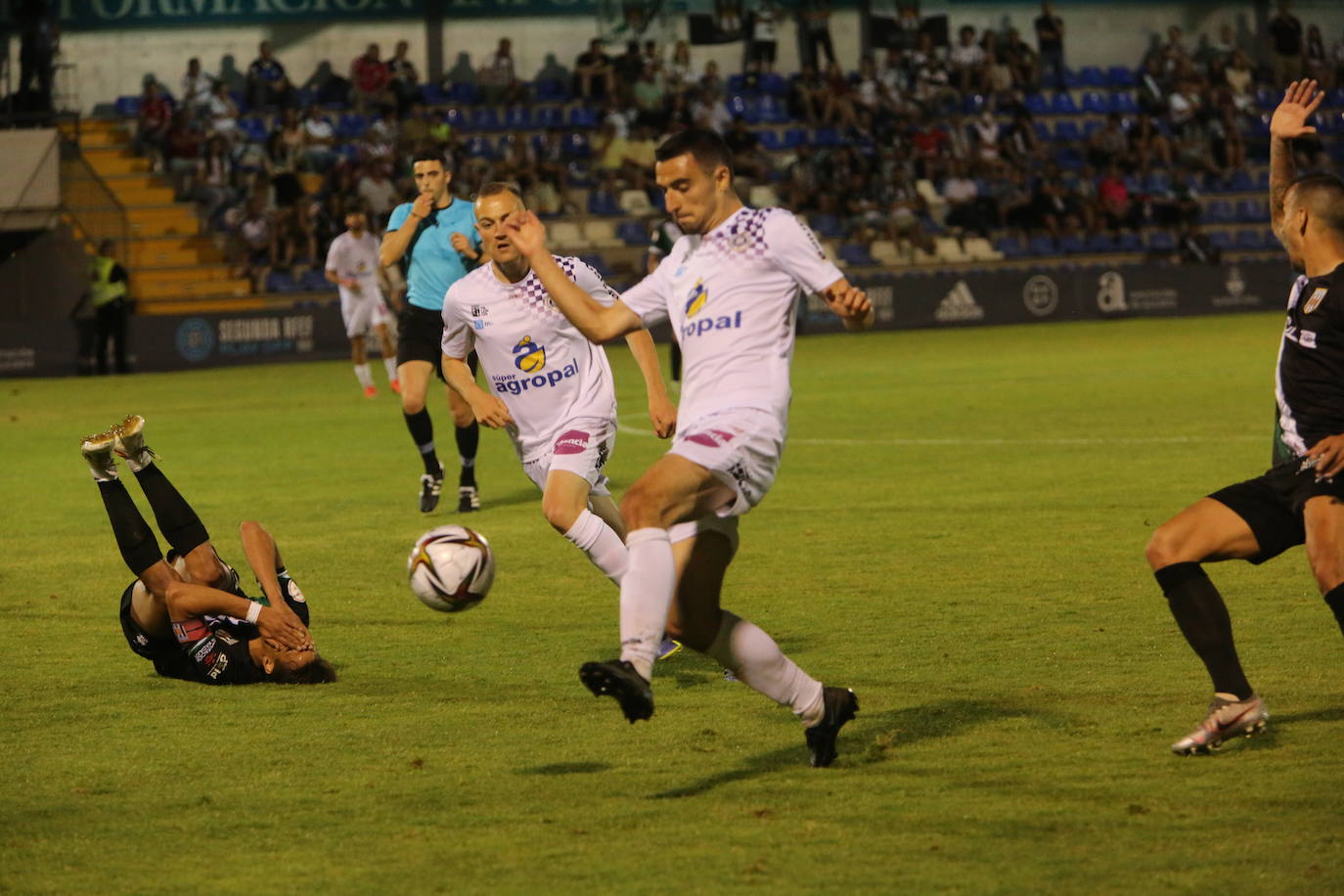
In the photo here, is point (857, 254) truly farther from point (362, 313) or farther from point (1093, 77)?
point (362, 313)

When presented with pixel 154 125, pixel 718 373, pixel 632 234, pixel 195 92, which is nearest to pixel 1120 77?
pixel 632 234

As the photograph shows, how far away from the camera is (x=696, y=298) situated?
233 inches

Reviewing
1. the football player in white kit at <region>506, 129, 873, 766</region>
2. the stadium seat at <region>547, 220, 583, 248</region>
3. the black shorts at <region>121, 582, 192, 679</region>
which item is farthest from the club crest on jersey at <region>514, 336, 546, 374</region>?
the stadium seat at <region>547, 220, 583, 248</region>

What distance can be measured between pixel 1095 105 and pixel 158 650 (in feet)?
114

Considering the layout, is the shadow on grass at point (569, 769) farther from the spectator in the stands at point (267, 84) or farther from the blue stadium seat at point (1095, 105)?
the blue stadium seat at point (1095, 105)

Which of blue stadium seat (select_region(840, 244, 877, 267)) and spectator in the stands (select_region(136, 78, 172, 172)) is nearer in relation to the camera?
spectator in the stands (select_region(136, 78, 172, 172))

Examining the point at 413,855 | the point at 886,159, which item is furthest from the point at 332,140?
the point at 413,855

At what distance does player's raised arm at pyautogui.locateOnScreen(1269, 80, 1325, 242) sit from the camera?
6.33 m

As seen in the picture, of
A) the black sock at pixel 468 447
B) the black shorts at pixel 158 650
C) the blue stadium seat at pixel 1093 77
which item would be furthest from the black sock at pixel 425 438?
the blue stadium seat at pixel 1093 77

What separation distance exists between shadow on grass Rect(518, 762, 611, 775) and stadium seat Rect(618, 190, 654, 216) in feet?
91.9

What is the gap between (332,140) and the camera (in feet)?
107

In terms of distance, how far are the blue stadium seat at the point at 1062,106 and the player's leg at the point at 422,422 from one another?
28.4 m

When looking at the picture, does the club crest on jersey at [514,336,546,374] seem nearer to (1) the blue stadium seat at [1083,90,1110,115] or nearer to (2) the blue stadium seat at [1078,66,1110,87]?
(1) the blue stadium seat at [1083,90,1110,115]

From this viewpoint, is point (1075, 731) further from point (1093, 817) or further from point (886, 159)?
point (886, 159)
